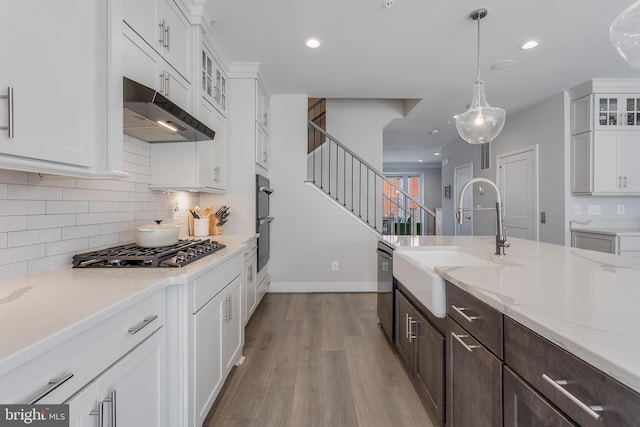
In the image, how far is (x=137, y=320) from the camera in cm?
107

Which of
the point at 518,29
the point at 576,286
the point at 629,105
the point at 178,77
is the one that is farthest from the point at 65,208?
the point at 629,105

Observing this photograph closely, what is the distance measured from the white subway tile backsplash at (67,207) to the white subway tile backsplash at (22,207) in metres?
0.04

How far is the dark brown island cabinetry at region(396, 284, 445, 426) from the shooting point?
1452mm

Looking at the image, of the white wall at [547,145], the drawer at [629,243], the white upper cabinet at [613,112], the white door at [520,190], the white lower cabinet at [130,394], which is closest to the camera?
the white lower cabinet at [130,394]

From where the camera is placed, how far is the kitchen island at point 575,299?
24.2 inches

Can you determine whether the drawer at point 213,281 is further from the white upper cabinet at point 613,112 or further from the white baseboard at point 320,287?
the white upper cabinet at point 613,112

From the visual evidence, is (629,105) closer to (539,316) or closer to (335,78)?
(335,78)

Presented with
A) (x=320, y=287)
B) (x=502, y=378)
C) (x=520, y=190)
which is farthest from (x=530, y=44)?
(x=320, y=287)

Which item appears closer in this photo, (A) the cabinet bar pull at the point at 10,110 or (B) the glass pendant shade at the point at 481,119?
(A) the cabinet bar pull at the point at 10,110

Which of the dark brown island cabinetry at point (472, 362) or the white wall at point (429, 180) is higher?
the white wall at point (429, 180)

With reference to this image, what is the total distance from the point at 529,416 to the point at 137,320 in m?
1.32

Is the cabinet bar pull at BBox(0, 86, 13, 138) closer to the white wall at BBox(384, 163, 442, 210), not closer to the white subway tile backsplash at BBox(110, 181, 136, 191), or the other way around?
the white subway tile backsplash at BBox(110, 181, 136, 191)

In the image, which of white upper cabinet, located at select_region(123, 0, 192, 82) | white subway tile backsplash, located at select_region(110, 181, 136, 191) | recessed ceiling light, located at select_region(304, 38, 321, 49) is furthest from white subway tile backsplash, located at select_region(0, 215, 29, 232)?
recessed ceiling light, located at select_region(304, 38, 321, 49)

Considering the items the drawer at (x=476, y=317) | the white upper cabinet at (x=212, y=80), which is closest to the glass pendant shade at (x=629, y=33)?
the drawer at (x=476, y=317)
